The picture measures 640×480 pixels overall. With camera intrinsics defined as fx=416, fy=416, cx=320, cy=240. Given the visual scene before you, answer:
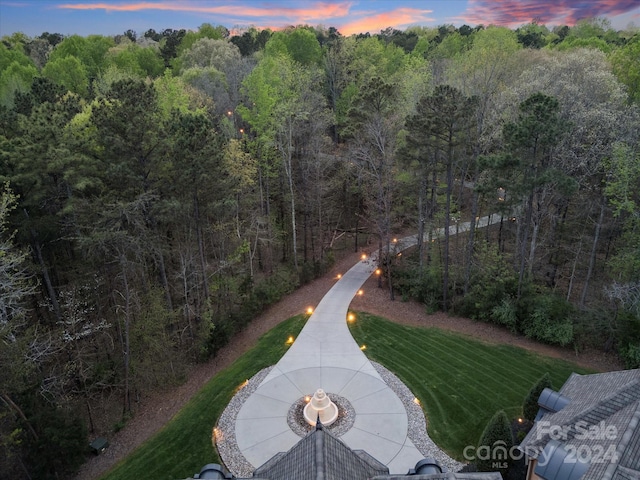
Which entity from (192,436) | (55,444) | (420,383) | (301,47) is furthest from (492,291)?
(301,47)

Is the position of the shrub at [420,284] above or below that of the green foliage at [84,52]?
below

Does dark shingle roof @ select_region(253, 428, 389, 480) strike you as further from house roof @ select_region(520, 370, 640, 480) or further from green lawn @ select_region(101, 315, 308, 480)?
green lawn @ select_region(101, 315, 308, 480)

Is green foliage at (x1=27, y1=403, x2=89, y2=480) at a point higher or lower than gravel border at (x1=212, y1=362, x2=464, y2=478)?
higher

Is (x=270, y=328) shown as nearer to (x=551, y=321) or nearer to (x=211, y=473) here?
(x=211, y=473)

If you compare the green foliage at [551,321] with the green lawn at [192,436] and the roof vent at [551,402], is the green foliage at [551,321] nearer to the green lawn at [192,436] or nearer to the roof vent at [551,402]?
the roof vent at [551,402]

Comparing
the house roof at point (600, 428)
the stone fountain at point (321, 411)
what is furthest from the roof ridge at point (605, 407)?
the stone fountain at point (321, 411)

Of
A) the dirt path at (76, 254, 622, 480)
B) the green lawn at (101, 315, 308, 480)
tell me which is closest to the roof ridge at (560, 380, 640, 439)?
the dirt path at (76, 254, 622, 480)
